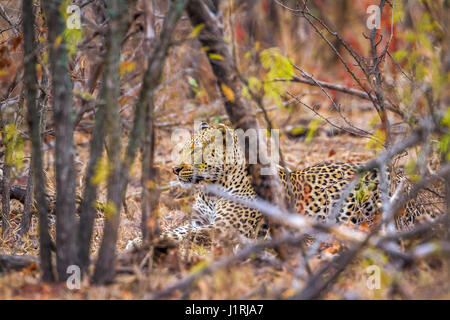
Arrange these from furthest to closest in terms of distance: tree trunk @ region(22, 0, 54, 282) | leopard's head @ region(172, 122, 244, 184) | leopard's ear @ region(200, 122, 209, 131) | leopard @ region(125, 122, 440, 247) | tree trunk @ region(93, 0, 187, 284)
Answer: leopard's ear @ region(200, 122, 209, 131) < leopard's head @ region(172, 122, 244, 184) < leopard @ region(125, 122, 440, 247) < tree trunk @ region(22, 0, 54, 282) < tree trunk @ region(93, 0, 187, 284)

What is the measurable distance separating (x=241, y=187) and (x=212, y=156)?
0.48 m

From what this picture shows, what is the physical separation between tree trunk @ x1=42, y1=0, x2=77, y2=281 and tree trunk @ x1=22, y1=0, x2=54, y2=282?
0.11 meters

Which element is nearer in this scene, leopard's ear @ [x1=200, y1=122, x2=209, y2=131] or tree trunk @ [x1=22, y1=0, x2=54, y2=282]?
tree trunk @ [x1=22, y1=0, x2=54, y2=282]

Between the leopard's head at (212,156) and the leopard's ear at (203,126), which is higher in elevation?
the leopard's ear at (203,126)

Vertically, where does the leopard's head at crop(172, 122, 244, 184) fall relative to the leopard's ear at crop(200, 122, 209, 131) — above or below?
below

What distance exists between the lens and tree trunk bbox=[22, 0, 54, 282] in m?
3.91

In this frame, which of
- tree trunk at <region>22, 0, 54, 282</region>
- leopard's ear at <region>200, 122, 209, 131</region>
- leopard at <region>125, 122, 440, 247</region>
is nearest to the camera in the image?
tree trunk at <region>22, 0, 54, 282</region>

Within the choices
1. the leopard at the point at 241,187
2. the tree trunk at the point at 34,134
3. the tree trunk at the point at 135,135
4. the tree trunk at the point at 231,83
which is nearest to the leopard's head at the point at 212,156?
the leopard at the point at 241,187

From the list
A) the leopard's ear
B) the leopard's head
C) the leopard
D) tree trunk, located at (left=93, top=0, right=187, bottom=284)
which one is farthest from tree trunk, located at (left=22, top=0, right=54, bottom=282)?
the leopard's ear

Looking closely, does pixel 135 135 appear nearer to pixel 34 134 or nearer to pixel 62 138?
pixel 62 138

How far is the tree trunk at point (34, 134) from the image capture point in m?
3.91

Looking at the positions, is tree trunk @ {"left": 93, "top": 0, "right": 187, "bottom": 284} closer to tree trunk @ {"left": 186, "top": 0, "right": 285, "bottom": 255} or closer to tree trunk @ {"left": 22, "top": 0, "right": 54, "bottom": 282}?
tree trunk @ {"left": 22, "top": 0, "right": 54, "bottom": 282}

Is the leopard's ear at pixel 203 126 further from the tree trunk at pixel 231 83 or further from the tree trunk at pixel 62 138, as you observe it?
the tree trunk at pixel 62 138
